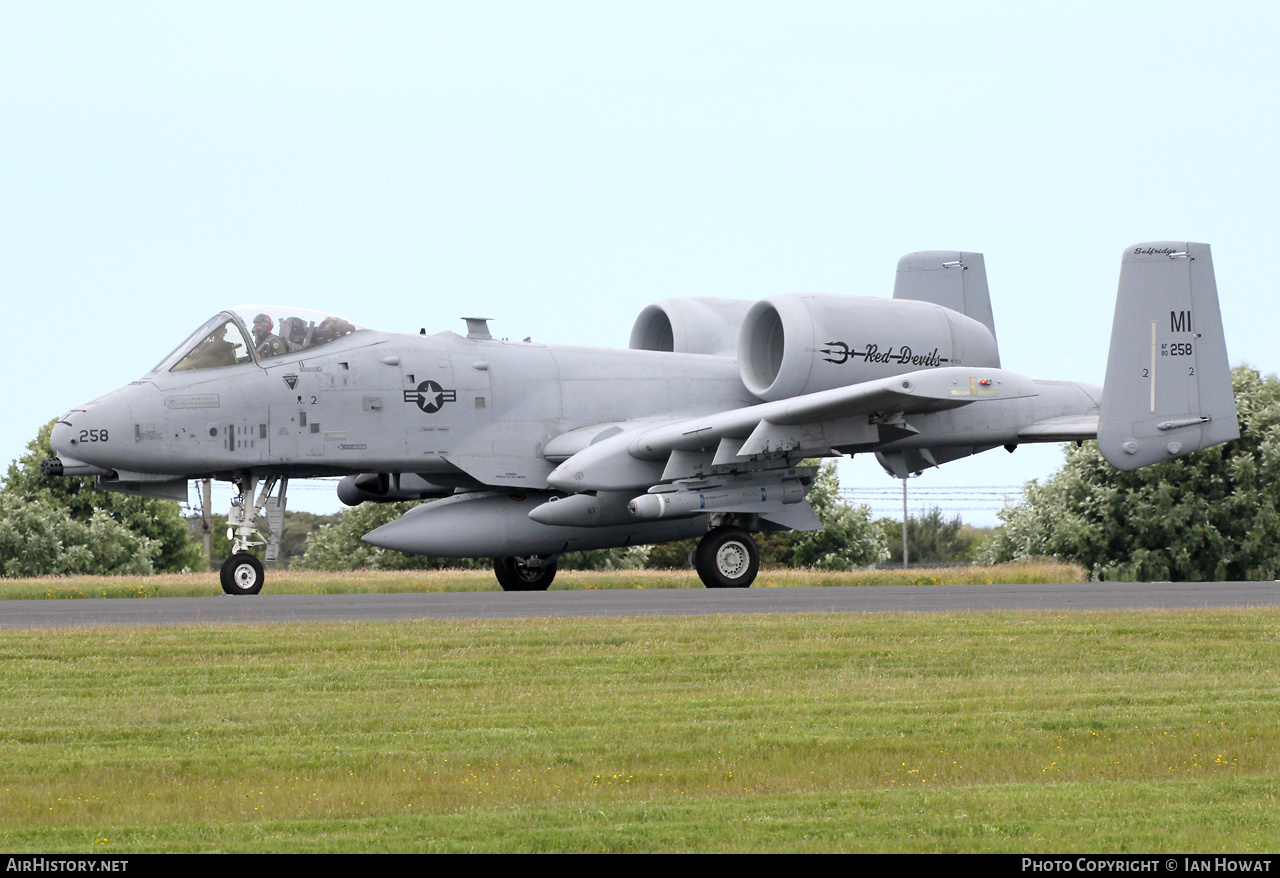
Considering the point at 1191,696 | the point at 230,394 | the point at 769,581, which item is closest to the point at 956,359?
the point at 769,581

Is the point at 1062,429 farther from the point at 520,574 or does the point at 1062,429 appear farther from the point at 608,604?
the point at 608,604

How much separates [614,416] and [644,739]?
14621mm

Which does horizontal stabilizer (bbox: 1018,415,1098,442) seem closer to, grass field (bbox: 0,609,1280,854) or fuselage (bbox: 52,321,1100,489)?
fuselage (bbox: 52,321,1100,489)

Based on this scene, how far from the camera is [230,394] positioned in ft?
66.4

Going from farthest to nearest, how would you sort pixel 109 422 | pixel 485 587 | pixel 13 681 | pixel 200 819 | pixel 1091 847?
pixel 485 587
pixel 109 422
pixel 13 681
pixel 200 819
pixel 1091 847

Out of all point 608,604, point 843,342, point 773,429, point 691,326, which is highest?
point 691,326

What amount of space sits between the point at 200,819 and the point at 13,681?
15.0 ft

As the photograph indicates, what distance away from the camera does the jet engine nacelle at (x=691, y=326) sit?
82.6 ft

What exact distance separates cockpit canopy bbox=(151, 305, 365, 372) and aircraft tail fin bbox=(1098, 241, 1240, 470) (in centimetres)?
1107

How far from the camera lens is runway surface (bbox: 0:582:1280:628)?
49.7ft

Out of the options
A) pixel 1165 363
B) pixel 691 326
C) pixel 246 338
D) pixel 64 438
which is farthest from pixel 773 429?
pixel 64 438

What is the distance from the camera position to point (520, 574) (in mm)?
23125

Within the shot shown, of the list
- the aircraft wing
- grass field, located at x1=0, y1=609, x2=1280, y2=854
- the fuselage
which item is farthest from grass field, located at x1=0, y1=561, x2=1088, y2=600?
grass field, located at x1=0, y1=609, x2=1280, y2=854

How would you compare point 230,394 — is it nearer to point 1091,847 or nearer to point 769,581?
point 769,581
